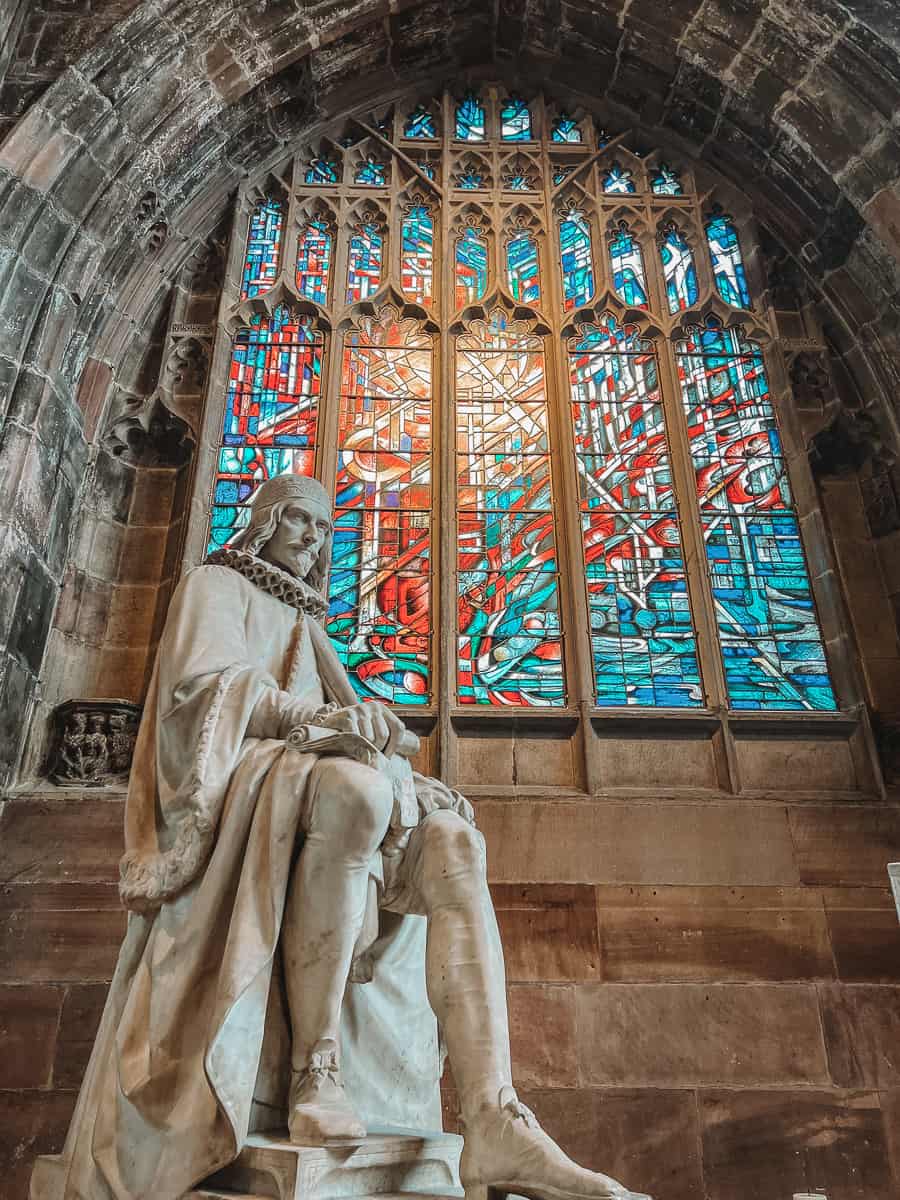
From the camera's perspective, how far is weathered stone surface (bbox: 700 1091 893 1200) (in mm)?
3383

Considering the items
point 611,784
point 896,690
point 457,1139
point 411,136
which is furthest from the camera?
point 411,136

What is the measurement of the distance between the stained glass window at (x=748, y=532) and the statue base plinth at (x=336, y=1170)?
312 cm

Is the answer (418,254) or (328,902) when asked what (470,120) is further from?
(328,902)

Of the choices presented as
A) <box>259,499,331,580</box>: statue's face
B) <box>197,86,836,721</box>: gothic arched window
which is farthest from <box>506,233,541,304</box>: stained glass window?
<box>259,499,331,580</box>: statue's face

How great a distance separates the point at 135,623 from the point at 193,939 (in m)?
3.04

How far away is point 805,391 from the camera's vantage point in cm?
558

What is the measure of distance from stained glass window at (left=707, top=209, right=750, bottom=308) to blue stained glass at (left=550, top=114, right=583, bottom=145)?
1.12 meters

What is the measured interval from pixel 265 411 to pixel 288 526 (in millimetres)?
2607

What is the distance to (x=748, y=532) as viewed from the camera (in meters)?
5.11

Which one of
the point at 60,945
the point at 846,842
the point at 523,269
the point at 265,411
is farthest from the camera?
the point at 523,269

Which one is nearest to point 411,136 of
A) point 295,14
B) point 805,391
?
point 295,14

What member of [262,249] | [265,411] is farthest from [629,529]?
[262,249]

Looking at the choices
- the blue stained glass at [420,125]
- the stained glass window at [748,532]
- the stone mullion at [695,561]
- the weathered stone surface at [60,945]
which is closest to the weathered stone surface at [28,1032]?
the weathered stone surface at [60,945]

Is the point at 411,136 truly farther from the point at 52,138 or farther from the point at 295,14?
the point at 52,138
